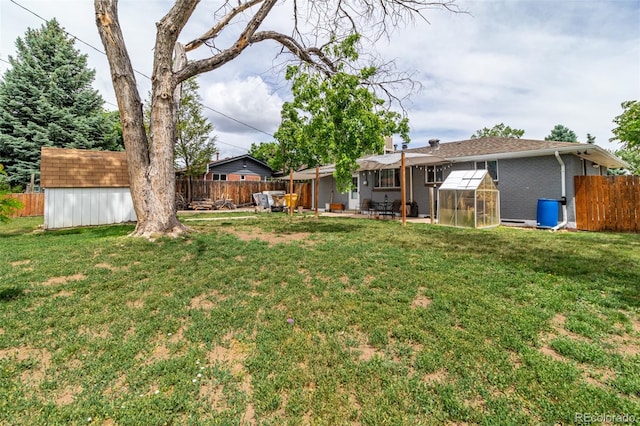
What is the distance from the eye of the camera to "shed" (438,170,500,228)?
978 cm

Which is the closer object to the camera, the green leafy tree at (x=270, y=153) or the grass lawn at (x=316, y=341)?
the grass lawn at (x=316, y=341)

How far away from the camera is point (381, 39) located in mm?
8297

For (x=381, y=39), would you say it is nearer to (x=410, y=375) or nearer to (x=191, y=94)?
(x=410, y=375)

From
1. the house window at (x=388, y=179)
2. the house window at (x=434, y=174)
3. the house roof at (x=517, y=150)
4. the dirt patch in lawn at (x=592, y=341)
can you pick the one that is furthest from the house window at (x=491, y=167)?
the dirt patch in lawn at (x=592, y=341)

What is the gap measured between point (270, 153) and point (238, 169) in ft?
12.5

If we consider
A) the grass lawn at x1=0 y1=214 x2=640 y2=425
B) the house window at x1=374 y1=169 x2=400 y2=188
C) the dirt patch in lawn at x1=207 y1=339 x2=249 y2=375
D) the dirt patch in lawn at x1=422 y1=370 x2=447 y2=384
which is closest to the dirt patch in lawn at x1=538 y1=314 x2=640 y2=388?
the grass lawn at x1=0 y1=214 x2=640 y2=425

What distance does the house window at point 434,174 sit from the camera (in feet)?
44.9

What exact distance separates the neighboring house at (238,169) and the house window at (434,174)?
19776mm

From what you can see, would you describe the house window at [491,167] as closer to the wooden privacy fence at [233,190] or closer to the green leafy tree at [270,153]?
the wooden privacy fence at [233,190]

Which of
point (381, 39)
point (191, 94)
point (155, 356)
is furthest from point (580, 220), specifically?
point (191, 94)

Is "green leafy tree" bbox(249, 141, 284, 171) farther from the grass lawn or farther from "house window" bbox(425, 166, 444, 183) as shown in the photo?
the grass lawn

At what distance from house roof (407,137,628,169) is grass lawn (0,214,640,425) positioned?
601 centimetres

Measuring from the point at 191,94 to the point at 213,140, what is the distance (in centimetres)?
357

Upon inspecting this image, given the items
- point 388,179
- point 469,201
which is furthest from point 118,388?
point 388,179
